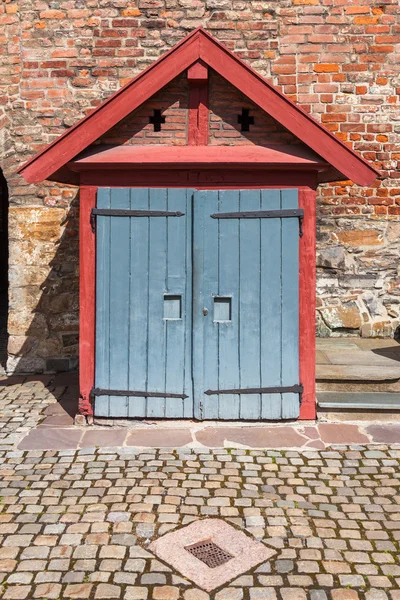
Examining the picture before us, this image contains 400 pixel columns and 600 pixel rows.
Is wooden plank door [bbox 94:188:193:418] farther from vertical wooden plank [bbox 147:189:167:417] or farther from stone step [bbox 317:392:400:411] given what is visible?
stone step [bbox 317:392:400:411]

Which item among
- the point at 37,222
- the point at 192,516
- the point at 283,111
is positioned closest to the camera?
the point at 192,516

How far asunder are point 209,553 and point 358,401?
2639mm

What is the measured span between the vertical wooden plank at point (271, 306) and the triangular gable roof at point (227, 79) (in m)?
0.61

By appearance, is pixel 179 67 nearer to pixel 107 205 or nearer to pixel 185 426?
pixel 107 205

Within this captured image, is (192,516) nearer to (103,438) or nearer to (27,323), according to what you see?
(103,438)

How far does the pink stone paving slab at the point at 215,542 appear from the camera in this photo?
10.3ft

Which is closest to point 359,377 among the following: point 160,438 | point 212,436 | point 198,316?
point 212,436

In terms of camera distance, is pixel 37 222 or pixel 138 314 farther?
pixel 37 222

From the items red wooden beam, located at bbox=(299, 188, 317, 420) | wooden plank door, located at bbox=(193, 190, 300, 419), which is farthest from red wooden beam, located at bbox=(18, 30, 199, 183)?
red wooden beam, located at bbox=(299, 188, 317, 420)

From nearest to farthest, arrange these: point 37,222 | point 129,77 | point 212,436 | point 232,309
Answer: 1. point 212,436
2. point 232,309
3. point 129,77
4. point 37,222

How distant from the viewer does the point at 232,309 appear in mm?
5238

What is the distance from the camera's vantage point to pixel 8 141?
702cm

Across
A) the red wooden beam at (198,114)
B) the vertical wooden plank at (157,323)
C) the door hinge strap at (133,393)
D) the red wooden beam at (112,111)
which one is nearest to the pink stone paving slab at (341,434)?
the door hinge strap at (133,393)

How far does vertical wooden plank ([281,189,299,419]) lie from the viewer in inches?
203
